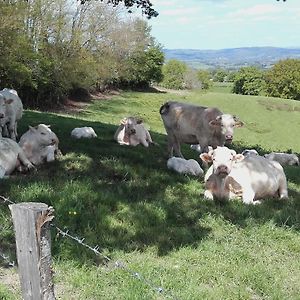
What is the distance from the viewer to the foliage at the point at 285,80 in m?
89.0

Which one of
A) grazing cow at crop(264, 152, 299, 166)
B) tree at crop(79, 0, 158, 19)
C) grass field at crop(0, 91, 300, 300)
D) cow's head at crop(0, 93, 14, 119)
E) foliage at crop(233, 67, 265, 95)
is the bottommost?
foliage at crop(233, 67, 265, 95)

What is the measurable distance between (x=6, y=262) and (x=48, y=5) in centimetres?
3835

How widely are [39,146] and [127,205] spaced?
11.7 ft

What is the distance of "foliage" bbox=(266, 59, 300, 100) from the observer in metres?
89.0

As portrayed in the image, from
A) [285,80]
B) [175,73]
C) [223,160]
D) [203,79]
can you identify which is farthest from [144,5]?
[203,79]

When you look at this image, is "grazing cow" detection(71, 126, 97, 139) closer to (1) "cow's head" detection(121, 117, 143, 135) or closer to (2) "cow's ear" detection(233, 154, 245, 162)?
(1) "cow's head" detection(121, 117, 143, 135)

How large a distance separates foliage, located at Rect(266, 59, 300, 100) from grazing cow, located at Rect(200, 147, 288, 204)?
3248 inches

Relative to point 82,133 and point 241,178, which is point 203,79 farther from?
point 241,178

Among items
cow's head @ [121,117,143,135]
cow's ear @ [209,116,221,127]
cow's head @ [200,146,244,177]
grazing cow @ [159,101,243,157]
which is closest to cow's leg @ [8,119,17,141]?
cow's head @ [121,117,143,135]

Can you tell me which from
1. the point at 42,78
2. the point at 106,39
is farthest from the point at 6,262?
the point at 106,39

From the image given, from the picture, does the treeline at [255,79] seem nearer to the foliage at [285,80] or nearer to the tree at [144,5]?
the foliage at [285,80]

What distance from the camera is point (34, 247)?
11.3ft

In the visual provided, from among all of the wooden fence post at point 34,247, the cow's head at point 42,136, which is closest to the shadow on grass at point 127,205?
the cow's head at point 42,136

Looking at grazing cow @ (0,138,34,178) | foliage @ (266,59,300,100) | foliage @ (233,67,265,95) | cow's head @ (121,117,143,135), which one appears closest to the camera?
grazing cow @ (0,138,34,178)
